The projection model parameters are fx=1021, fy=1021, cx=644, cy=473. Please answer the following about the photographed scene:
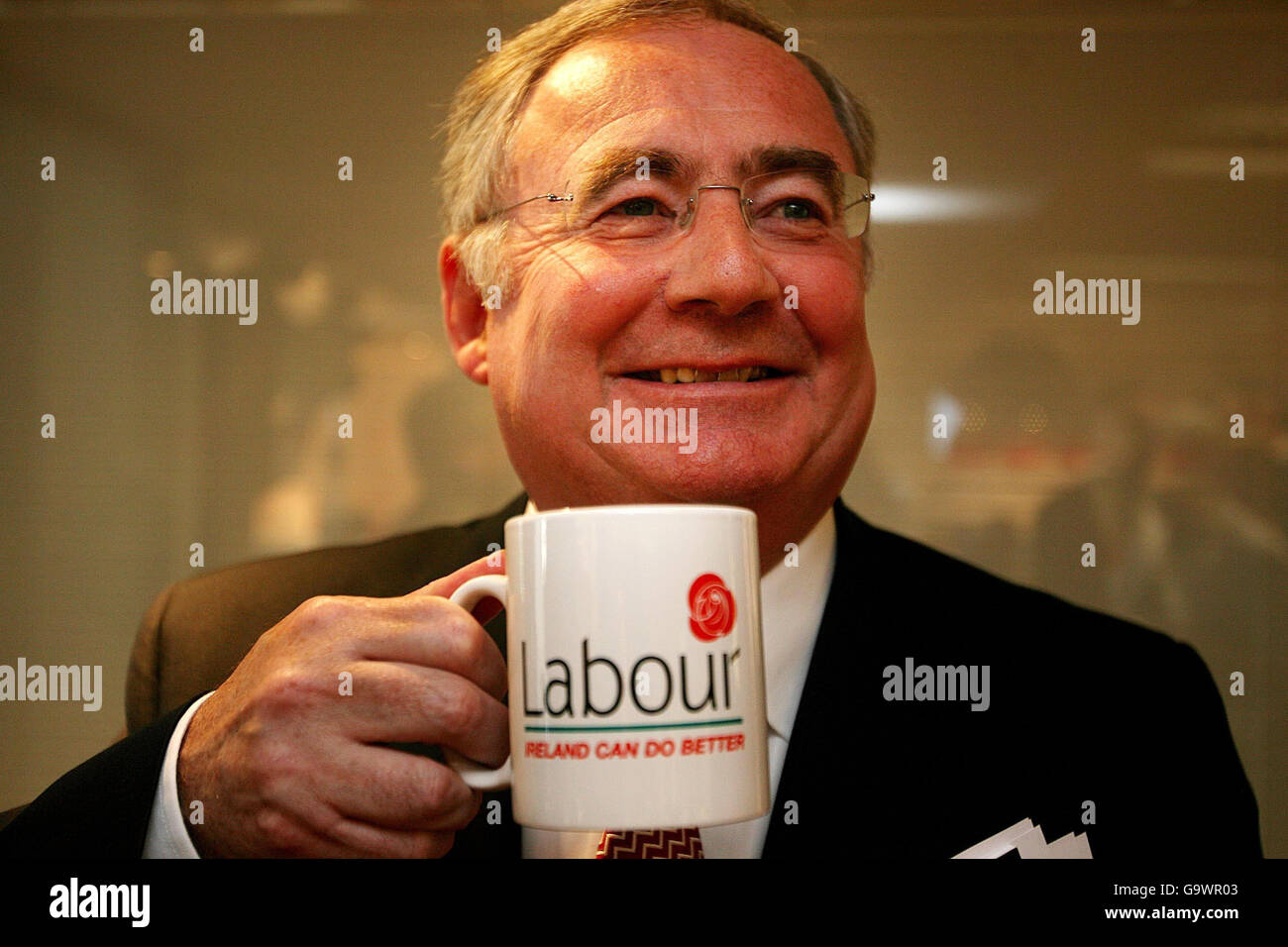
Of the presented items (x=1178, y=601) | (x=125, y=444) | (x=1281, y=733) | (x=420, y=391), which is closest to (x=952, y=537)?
(x=1178, y=601)

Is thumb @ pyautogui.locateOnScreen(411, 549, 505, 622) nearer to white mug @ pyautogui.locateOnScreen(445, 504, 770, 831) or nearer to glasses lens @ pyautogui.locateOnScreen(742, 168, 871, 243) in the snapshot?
white mug @ pyautogui.locateOnScreen(445, 504, 770, 831)

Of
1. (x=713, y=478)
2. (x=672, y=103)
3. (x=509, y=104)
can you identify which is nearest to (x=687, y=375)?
(x=713, y=478)

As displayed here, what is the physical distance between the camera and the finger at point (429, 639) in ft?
2.39

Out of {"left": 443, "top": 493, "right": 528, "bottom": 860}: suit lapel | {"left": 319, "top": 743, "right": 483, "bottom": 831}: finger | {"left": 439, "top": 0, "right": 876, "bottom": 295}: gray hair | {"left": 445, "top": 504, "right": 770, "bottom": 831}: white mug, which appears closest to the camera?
{"left": 445, "top": 504, "right": 770, "bottom": 831}: white mug

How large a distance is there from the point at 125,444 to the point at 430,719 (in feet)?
1.99

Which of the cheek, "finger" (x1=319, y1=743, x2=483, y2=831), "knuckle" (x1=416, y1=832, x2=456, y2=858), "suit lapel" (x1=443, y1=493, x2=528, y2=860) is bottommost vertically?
"suit lapel" (x1=443, y1=493, x2=528, y2=860)

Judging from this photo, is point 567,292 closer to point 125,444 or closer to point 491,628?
point 491,628

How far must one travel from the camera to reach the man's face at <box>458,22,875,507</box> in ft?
3.20

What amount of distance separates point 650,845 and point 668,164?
24.8 inches

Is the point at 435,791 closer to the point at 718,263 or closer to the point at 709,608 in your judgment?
the point at 709,608

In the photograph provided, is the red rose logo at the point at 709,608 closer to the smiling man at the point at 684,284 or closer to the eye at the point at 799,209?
the smiling man at the point at 684,284

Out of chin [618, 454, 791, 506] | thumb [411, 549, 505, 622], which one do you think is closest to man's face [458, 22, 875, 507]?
chin [618, 454, 791, 506]

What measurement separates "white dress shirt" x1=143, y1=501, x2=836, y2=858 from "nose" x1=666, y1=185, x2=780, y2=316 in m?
0.30

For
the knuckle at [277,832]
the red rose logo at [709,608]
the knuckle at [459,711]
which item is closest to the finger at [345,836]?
the knuckle at [277,832]
